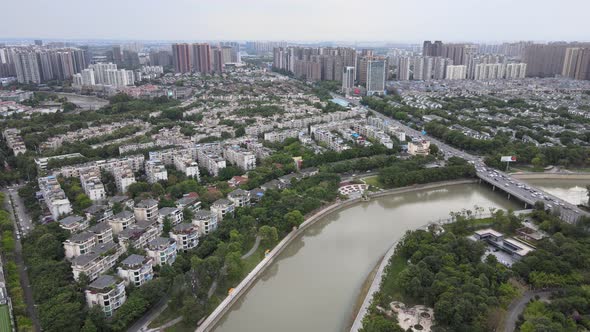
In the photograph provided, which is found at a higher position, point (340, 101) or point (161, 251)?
point (340, 101)

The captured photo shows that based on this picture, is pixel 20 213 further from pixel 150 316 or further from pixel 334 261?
pixel 334 261

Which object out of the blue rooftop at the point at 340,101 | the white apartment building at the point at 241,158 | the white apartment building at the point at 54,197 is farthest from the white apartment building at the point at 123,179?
the blue rooftop at the point at 340,101

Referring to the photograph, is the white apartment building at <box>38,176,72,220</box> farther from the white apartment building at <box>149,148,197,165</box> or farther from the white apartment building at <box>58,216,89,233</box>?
the white apartment building at <box>149,148,197,165</box>

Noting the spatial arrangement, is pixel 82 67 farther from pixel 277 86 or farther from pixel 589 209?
pixel 589 209

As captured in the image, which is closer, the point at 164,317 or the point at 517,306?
the point at 164,317

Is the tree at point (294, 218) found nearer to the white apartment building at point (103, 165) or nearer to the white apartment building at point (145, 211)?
the white apartment building at point (145, 211)

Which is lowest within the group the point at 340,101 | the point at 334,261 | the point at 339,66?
the point at 334,261

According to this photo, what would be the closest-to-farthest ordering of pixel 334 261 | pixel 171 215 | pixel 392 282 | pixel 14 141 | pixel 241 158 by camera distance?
pixel 392 282 < pixel 334 261 < pixel 171 215 < pixel 241 158 < pixel 14 141

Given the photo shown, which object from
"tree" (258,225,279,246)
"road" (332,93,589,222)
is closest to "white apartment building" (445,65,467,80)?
"road" (332,93,589,222)

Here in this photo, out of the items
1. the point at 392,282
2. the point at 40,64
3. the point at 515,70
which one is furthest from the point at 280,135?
the point at 515,70
